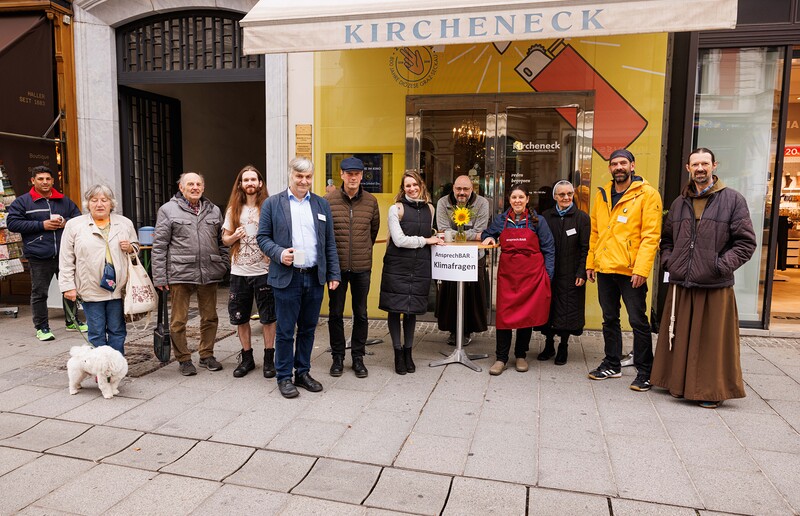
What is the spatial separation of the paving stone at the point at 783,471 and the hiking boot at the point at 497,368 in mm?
2037

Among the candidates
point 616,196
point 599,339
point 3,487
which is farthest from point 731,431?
point 3,487

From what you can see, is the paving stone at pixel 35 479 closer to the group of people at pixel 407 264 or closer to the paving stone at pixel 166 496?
the paving stone at pixel 166 496

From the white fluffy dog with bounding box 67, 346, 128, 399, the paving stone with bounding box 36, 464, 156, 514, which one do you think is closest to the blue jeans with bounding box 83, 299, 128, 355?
the white fluffy dog with bounding box 67, 346, 128, 399

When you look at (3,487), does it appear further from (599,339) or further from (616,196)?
(599,339)

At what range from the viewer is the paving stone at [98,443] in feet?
11.6

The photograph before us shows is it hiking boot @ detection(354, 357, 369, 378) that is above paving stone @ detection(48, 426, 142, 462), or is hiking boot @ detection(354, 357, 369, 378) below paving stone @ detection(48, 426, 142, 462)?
above

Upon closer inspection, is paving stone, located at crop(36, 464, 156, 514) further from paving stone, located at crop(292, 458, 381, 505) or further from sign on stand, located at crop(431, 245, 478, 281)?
sign on stand, located at crop(431, 245, 478, 281)

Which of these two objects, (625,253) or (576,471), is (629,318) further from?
(576,471)

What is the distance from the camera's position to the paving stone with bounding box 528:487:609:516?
9.53 ft

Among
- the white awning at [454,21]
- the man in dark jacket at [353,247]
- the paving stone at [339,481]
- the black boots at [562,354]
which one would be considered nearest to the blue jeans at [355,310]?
the man in dark jacket at [353,247]

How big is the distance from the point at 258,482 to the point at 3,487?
4.50 feet

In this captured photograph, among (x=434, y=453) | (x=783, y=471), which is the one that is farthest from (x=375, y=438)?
(x=783, y=471)

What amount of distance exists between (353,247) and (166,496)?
7.99ft

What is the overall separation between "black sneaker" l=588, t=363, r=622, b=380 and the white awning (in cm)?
286
